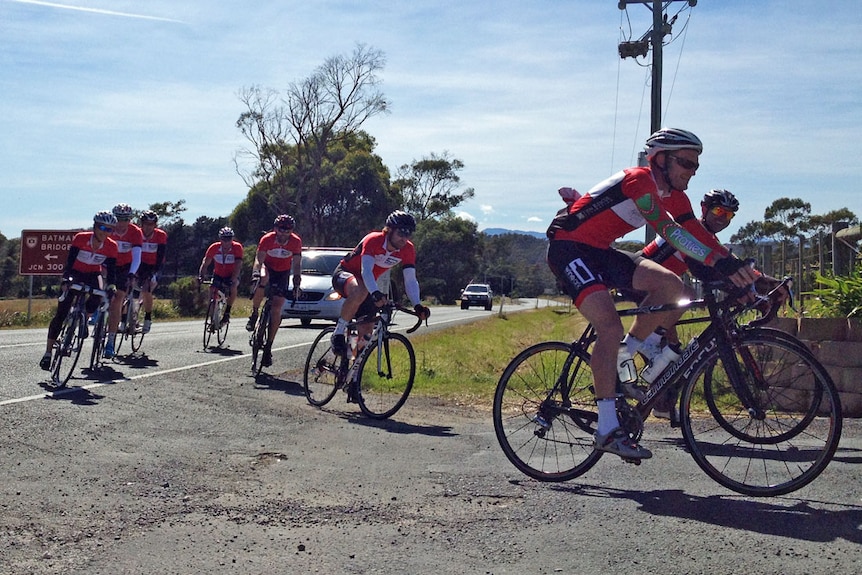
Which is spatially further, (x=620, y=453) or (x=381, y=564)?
(x=620, y=453)

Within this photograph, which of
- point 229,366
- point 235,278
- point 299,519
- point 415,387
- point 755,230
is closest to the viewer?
point 299,519

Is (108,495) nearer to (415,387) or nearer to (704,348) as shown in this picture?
(704,348)

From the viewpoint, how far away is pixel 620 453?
521cm

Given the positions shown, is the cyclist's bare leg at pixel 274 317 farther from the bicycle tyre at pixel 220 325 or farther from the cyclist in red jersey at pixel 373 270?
the bicycle tyre at pixel 220 325

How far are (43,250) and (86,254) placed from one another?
1854cm

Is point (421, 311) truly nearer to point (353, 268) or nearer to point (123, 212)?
point (353, 268)

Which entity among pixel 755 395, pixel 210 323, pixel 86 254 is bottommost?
pixel 210 323

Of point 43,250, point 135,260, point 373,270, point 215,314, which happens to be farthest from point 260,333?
point 43,250

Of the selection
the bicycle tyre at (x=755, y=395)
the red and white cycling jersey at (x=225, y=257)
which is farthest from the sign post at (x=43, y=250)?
the bicycle tyre at (x=755, y=395)

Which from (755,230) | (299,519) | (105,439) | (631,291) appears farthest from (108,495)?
(755,230)

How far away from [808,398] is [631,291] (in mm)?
1184

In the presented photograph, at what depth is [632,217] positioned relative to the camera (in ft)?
17.8

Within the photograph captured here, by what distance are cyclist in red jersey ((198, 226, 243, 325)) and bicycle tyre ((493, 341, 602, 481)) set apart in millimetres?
9330

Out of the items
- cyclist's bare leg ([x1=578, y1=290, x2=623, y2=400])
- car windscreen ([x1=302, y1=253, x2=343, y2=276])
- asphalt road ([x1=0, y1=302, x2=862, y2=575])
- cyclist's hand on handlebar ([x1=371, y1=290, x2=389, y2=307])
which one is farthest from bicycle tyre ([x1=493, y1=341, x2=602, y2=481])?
car windscreen ([x1=302, y1=253, x2=343, y2=276])
